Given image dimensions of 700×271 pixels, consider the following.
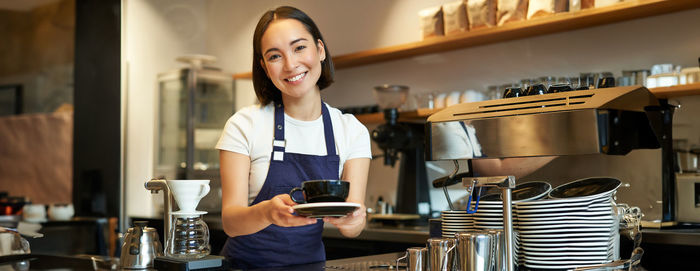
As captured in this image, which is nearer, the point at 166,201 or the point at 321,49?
the point at 166,201

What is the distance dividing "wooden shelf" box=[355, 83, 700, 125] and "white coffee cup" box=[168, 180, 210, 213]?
188 cm

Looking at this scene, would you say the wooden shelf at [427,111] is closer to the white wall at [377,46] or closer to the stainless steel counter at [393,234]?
the white wall at [377,46]

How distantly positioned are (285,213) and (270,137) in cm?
50

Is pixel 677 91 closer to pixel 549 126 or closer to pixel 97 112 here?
pixel 549 126

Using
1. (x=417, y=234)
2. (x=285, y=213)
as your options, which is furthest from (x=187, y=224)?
(x=417, y=234)

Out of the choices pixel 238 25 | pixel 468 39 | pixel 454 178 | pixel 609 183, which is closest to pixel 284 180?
pixel 454 178

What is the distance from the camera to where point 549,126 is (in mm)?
1750

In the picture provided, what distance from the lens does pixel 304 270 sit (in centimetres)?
Answer: 178

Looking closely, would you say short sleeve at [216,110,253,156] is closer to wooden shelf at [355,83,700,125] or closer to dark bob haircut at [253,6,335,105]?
dark bob haircut at [253,6,335,105]

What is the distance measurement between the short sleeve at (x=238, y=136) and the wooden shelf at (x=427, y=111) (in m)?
1.66

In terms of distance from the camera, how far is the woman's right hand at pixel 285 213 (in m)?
1.53

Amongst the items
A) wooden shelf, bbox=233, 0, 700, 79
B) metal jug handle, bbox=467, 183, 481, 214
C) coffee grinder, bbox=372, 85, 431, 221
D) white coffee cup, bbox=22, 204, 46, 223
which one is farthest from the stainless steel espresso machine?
white coffee cup, bbox=22, 204, 46, 223

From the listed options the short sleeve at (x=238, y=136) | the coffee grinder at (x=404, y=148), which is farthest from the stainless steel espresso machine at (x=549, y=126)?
the coffee grinder at (x=404, y=148)

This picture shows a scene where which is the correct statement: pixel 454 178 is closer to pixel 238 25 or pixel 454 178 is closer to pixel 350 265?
pixel 350 265
